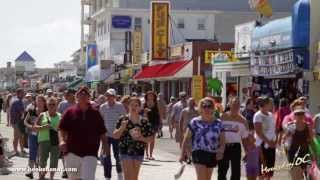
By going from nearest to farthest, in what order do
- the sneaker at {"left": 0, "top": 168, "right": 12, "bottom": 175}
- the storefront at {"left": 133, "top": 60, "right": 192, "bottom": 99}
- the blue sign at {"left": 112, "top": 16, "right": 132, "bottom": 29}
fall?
the sneaker at {"left": 0, "top": 168, "right": 12, "bottom": 175} → the storefront at {"left": 133, "top": 60, "right": 192, "bottom": 99} → the blue sign at {"left": 112, "top": 16, "right": 132, "bottom": 29}

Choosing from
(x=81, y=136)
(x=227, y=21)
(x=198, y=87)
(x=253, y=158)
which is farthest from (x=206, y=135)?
(x=227, y=21)

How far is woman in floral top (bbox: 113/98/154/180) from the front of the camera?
11.6 m

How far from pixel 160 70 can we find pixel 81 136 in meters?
34.9

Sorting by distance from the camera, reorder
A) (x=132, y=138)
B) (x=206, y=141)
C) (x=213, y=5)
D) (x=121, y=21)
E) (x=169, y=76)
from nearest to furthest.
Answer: (x=206, y=141), (x=132, y=138), (x=169, y=76), (x=121, y=21), (x=213, y=5)

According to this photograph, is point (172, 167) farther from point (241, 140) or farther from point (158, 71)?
point (158, 71)

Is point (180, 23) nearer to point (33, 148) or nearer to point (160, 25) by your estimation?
point (160, 25)

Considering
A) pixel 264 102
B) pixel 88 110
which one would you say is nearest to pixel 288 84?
pixel 264 102

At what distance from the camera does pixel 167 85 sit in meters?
49.7

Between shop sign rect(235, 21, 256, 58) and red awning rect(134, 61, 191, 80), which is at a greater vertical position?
shop sign rect(235, 21, 256, 58)

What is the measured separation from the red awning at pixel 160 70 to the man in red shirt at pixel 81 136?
100ft

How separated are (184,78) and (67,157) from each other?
3304 centimetres

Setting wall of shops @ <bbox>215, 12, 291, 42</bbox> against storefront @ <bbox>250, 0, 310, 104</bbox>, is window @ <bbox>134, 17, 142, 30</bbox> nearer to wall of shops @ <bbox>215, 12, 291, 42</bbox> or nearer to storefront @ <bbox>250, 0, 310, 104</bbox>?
wall of shops @ <bbox>215, 12, 291, 42</bbox>

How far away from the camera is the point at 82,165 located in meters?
10.9

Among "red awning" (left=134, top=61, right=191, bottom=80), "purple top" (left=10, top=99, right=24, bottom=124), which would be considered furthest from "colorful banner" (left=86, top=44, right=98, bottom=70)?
"purple top" (left=10, top=99, right=24, bottom=124)
